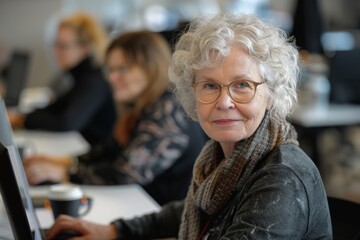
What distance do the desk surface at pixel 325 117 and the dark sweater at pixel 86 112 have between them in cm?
120

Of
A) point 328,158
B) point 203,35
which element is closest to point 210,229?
point 203,35

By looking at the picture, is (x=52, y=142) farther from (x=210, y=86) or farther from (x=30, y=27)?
(x=30, y=27)

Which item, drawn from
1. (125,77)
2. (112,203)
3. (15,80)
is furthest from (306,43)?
(112,203)

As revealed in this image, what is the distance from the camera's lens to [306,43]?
14.3ft

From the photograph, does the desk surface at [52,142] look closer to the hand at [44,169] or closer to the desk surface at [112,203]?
the hand at [44,169]

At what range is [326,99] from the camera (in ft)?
13.3

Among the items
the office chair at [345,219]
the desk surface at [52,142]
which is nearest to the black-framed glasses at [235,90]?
the office chair at [345,219]

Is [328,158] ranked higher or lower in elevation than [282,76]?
lower

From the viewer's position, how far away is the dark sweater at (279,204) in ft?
→ 3.52

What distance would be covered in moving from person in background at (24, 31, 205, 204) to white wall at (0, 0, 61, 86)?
3.86 m

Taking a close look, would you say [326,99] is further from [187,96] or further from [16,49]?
[16,49]

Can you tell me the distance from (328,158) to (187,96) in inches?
134

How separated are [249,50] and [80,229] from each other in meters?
0.67

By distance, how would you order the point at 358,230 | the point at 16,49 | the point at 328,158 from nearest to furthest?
the point at 358,230 < the point at 328,158 < the point at 16,49
